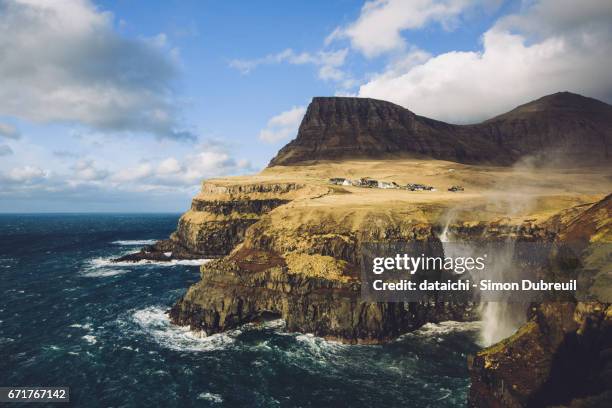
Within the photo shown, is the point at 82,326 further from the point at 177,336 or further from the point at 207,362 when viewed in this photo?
the point at 207,362

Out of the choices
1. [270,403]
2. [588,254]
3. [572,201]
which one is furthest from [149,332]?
[572,201]

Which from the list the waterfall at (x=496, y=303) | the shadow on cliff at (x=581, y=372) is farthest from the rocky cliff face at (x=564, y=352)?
the waterfall at (x=496, y=303)

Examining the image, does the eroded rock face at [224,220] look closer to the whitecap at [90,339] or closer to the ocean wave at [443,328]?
the whitecap at [90,339]

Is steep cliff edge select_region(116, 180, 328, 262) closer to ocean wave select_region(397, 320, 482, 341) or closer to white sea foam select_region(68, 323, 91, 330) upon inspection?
white sea foam select_region(68, 323, 91, 330)

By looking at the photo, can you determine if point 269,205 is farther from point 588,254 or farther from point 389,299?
point 588,254

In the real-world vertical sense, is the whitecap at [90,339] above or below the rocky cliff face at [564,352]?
below

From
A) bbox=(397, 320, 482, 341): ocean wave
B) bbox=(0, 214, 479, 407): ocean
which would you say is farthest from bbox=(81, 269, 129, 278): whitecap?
bbox=(397, 320, 482, 341): ocean wave
